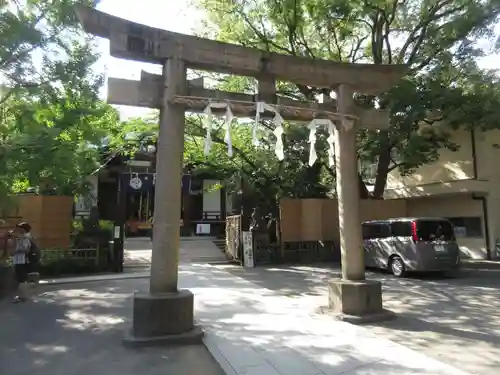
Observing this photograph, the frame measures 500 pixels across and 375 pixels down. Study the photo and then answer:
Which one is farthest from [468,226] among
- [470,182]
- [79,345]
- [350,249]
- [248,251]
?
[79,345]

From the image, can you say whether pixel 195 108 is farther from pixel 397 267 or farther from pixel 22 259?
pixel 397 267

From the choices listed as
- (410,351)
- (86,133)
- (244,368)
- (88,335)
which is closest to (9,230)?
(86,133)

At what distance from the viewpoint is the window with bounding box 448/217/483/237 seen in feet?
61.5

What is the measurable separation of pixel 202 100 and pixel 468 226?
17257mm

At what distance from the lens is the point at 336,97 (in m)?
8.16

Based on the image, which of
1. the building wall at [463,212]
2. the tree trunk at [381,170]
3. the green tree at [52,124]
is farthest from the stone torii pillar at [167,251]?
the building wall at [463,212]

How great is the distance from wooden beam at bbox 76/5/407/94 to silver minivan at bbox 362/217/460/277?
620 centimetres

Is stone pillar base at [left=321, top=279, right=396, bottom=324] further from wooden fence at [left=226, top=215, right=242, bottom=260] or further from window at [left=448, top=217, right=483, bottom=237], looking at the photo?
window at [left=448, top=217, right=483, bottom=237]

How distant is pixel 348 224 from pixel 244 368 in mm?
3626

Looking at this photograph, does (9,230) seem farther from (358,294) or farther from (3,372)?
(358,294)

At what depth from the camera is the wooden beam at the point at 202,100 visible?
251 inches

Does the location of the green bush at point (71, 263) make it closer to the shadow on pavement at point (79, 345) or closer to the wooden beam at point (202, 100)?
the shadow on pavement at point (79, 345)

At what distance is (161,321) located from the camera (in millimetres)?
6016

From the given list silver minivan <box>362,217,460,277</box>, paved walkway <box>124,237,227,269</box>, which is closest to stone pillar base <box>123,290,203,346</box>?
silver minivan <box>362,217,460,277</box>
